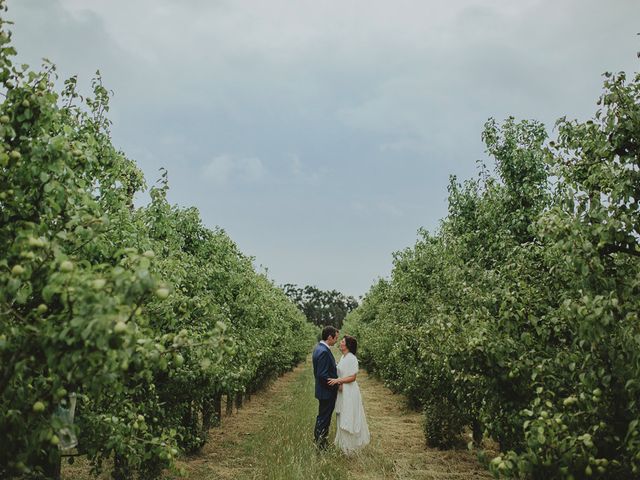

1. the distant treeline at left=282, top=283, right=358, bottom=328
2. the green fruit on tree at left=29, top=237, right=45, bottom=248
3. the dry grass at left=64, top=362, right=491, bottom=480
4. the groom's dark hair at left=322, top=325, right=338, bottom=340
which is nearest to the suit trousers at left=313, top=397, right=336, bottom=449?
the dry grass at left=64, top=362, right=491, bottom=480

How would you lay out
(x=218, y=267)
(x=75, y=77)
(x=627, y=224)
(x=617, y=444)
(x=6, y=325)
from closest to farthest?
(x=6, y=325)
(x=627, y=224)
(x=617, y=444)
(x=75, y=77)
(x=218, y=267)

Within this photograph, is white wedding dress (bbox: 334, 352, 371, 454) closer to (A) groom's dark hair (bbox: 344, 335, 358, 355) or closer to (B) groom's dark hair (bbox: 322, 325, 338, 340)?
(A) groom's dark hair (bbox: 344, 335, 358, 355)

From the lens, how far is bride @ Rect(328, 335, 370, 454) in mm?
10766

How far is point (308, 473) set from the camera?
8.73 metres

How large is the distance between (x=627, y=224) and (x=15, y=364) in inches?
188

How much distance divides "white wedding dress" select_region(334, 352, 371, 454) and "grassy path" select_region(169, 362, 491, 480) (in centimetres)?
27

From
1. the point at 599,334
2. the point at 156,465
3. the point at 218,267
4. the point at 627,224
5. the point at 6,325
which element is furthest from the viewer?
the point at 218,267

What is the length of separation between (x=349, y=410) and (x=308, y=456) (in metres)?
1.32

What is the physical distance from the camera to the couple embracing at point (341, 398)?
10.8 m

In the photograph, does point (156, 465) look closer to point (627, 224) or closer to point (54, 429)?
point (54, 429)

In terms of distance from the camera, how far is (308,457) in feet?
32.4

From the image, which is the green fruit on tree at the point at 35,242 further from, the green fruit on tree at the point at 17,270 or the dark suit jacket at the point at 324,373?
the dark suit jacket at the point at 324,373

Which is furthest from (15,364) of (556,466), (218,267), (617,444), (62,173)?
(218,267)

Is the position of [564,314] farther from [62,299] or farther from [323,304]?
[323,304]
